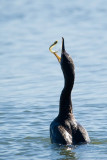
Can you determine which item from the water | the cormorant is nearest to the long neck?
the cormorant

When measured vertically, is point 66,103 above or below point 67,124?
above

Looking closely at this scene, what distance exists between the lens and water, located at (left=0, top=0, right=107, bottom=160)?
45.7 feet

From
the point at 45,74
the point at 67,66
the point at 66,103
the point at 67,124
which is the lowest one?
the point at 67,124

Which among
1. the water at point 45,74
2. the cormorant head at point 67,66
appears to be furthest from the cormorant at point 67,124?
the water at point 45,74

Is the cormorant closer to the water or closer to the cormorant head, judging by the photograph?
the cormorant head

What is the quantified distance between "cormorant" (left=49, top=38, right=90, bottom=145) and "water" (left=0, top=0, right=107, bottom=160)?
0.17 meters

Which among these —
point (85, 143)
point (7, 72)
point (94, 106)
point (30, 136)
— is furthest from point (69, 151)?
point (7, 72)

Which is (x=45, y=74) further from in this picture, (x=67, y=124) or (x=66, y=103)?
(x=67, y=124)

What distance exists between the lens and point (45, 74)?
1962 cm

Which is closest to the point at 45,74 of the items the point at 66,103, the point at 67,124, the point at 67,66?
the point at 66,103

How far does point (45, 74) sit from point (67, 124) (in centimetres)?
611

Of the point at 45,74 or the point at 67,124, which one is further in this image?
the point at 45,74

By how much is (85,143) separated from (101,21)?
14.1 m

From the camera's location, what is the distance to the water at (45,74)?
13938 millimetres
